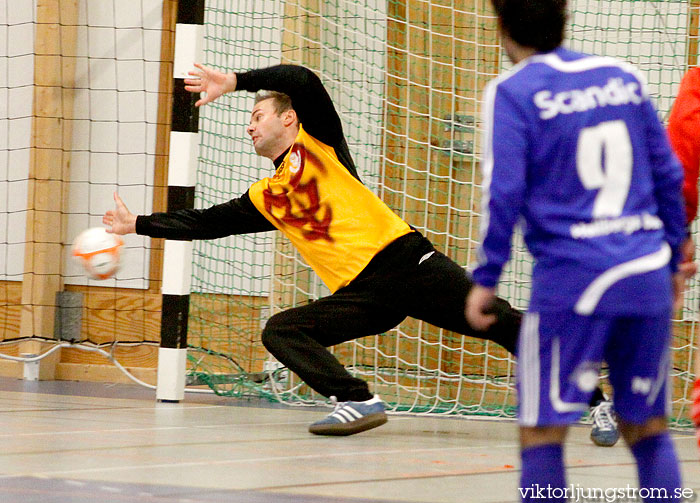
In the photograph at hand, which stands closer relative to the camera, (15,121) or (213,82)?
(213,82)

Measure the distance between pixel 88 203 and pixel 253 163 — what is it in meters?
1.08

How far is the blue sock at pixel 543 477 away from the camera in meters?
2.32

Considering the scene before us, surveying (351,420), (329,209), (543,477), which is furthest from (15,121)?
(543,477)

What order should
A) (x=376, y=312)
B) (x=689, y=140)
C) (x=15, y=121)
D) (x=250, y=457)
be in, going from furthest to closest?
(x=15, y=121), (x=376, y=312), (x=250, y=457), (x=689, y=140)

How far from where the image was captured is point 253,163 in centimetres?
673

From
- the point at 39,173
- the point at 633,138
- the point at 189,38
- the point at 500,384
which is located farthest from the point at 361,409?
the point at 39,173

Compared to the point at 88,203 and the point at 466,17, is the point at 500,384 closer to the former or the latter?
the point at 466,17

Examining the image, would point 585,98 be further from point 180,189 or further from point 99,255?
point 180,189

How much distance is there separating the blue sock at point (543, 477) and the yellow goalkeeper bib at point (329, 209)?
2.56m

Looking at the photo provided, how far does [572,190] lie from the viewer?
7.66 feet

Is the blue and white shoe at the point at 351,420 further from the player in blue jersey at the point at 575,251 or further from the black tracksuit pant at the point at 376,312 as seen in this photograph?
the player in blue jersey at the point at 575,251

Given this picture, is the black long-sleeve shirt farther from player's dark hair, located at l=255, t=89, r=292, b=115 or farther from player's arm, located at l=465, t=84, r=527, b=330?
player's arm, located at l=465, t=84, r=527, b=330

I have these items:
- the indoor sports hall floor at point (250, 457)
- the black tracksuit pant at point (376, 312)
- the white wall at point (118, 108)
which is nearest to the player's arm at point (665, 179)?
the indoor sports hall floor at point (250, 457)

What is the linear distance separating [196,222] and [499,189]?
115 inches
